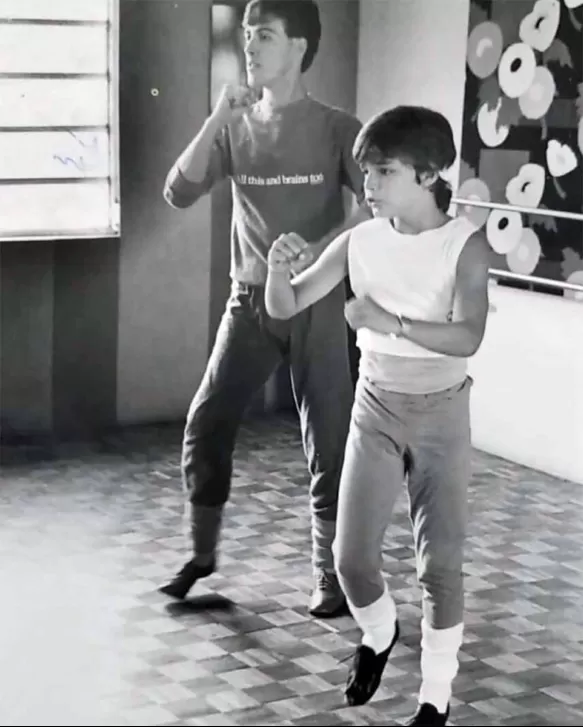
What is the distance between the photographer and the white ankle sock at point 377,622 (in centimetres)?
185

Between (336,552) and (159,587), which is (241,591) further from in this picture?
(336,552)

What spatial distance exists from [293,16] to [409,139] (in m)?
0.64

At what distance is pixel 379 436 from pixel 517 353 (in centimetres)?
181

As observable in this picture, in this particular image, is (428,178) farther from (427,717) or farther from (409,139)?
(427,717)

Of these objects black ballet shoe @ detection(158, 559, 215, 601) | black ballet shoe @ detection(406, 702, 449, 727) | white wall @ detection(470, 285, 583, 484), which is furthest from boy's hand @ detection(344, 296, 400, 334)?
white wall @ detection(470, 285, 583, 484)

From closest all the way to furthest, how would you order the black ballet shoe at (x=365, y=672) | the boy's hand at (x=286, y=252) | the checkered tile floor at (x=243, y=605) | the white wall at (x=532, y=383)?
1. the boy's hand at (x=286, y=252)
2. the black ballet shoe at (x=365, y=672)
3. the checkered tile floor at (x=243, y=605)
4. the white wall at (x=532, y=383)

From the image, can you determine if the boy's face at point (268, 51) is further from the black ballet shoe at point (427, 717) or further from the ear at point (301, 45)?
the black ballet shoe at point (427, 717)

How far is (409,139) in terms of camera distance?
5.50 feet

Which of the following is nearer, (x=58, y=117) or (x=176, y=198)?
(x=176, y=198)

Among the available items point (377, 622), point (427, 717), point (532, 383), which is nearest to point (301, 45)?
point (377, 622)

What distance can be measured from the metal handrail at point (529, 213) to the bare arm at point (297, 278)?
1433 millimetres

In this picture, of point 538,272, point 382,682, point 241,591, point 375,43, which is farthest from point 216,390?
point 375,43

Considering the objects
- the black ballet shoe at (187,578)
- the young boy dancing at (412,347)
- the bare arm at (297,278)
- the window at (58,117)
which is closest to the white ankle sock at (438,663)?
the young boy dancing at (412,347)

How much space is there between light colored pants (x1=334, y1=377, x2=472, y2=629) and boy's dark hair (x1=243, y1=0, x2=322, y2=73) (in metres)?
0.74
